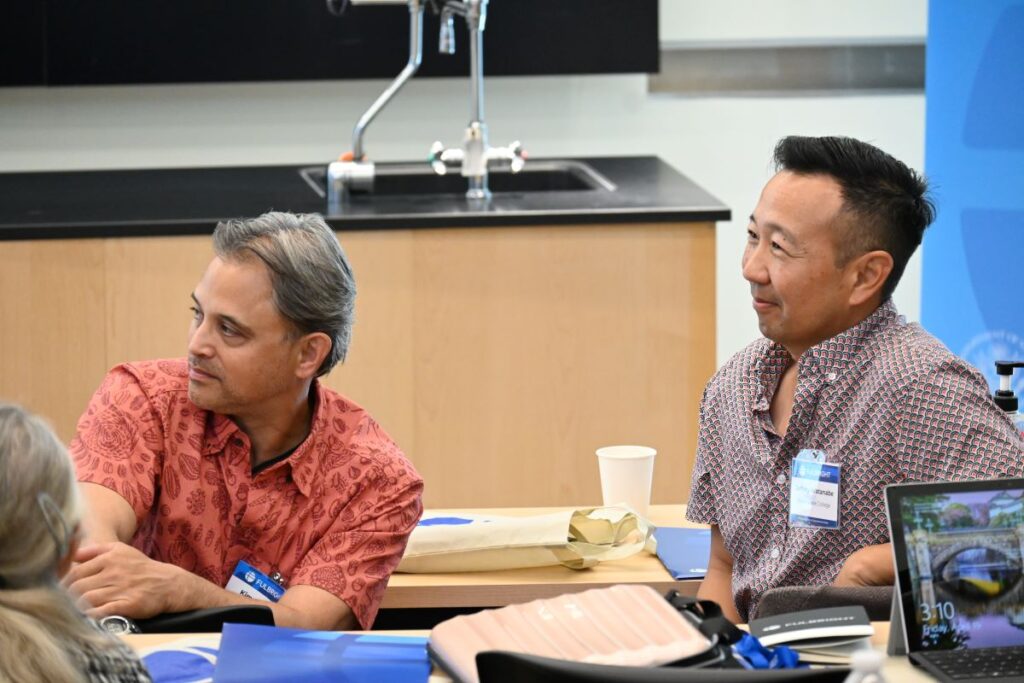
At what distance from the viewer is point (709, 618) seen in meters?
1.75

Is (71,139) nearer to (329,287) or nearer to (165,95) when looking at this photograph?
(165,95)

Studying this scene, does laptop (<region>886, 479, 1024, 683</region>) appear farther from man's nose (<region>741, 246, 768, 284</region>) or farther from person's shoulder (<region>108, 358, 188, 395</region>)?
person's shoulder (<region>108, 358, 188, 395</region>)

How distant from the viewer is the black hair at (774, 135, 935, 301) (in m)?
2.30

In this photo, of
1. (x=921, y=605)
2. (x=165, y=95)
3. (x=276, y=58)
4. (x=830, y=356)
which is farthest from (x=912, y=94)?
(x=921, y=605)

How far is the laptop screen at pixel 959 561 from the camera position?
176cm

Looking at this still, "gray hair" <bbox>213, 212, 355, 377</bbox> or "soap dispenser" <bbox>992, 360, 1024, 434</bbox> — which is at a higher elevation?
"gray hair" <bbox>213, 212, 355, 377</bbox>

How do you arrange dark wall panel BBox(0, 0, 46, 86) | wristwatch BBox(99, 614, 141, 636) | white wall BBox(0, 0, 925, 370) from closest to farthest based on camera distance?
wristwatch BBox(99, 614, 141, 636), dark wall panel BBox(0, 0, 46, 86), white wall BBox(0, 0, 925, 370)

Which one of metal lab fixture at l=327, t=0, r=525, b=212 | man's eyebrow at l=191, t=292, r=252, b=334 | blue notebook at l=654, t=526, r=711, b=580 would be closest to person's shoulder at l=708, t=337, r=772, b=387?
blue notebook at l=654, t=526, r=711, b=580

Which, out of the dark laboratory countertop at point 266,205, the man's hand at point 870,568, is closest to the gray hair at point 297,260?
the man's hand at point 870,568

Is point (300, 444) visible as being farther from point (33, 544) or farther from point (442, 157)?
point (442, 157)

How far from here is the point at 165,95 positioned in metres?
5.12

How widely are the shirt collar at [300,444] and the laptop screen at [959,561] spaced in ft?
3.09

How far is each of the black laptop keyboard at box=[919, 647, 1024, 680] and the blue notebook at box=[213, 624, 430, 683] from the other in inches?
23.1

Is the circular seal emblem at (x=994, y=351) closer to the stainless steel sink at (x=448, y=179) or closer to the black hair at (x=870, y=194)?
the black hair at (x=870, y=194)
